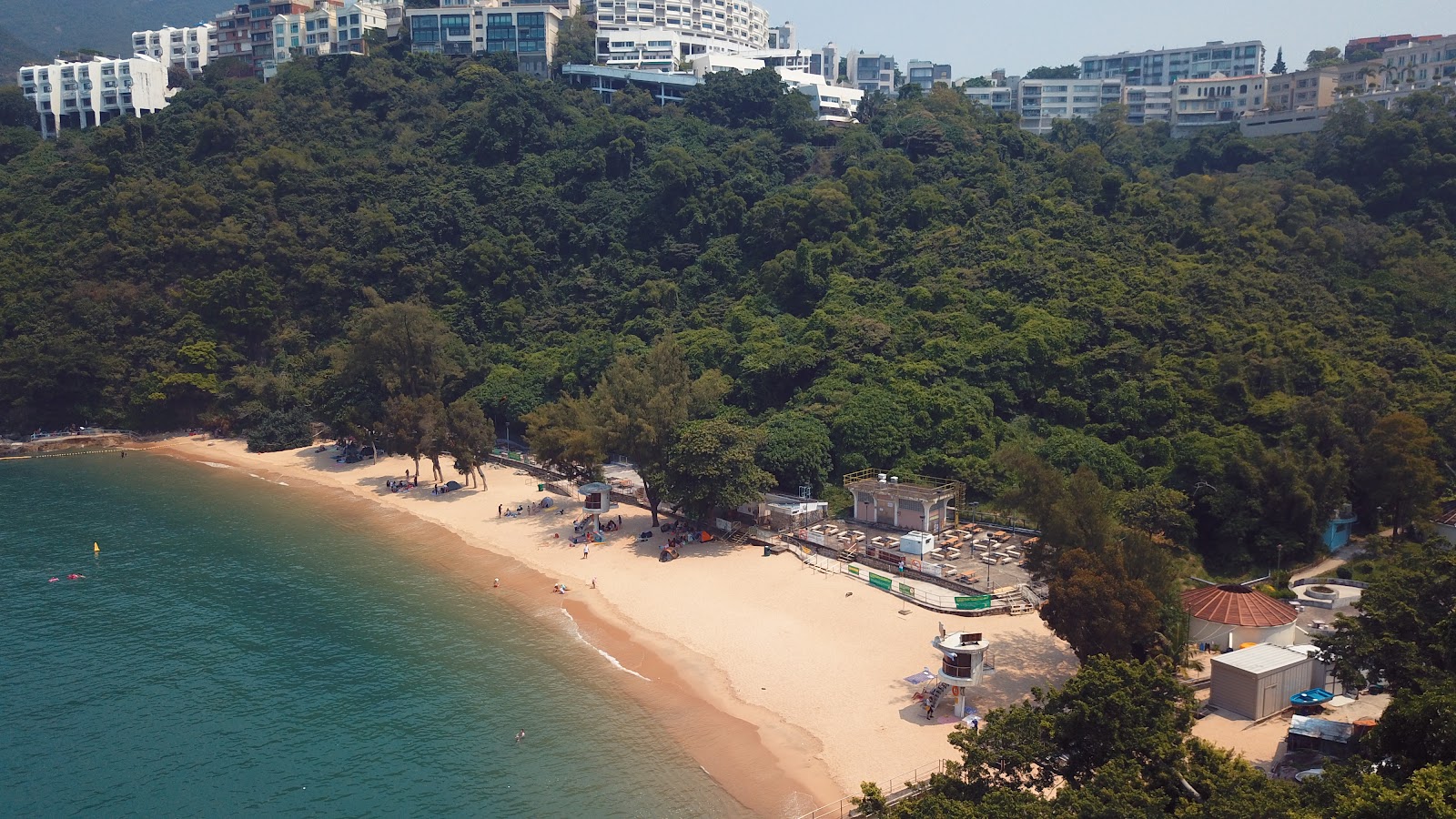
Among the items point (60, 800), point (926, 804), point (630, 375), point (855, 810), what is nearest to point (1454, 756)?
point (926, 804)

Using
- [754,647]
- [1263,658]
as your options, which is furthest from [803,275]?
[1263,658]

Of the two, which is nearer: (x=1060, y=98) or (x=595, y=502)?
(x=595, y=502)

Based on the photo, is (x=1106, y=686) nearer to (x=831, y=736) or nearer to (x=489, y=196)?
(x=831, y=736)

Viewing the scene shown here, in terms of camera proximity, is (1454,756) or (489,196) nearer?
(1454,756)

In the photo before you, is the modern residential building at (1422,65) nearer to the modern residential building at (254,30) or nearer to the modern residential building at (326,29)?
the modern residential building at (326,29)

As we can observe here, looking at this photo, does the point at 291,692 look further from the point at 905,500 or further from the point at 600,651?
the point at 905,500

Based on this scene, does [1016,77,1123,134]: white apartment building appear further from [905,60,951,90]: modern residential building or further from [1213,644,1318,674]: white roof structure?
[1213,644,1318,674]: white roof structure
